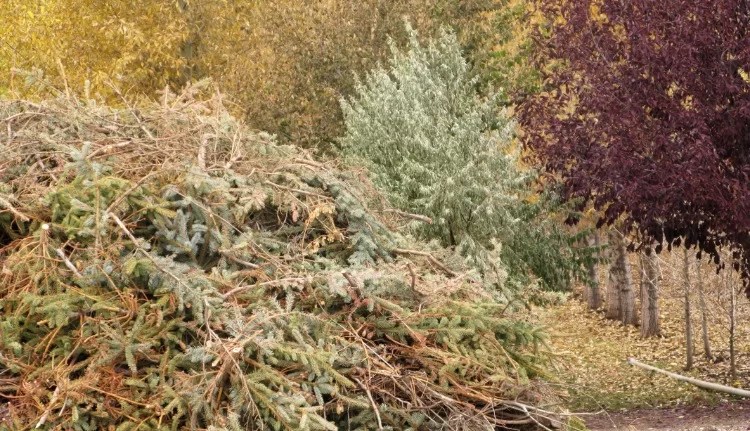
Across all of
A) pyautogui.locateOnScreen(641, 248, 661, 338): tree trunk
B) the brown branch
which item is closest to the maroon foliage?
the brown branch

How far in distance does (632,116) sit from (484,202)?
7.42 ft

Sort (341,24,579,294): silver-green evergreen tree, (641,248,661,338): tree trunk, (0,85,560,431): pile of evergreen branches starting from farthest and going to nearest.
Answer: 1. (641,248,661,338): tree trunk
2. (341,24,579,294): silver-green evergreen tree
3. (0,85,560,431): pile of evergreen branches

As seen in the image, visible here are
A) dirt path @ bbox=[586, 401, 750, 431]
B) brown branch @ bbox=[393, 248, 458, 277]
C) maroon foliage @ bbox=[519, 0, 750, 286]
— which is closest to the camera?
brown branch @ bbox=[393, 248, 458, 277]

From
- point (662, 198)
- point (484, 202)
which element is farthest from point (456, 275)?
point (484, 202)

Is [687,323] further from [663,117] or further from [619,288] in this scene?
[663,117]

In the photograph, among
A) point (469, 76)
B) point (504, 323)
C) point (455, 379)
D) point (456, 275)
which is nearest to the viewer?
point (455, 379)

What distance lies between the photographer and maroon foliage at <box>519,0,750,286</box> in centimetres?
1223

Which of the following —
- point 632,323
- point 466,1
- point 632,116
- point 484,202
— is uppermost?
point 466,1

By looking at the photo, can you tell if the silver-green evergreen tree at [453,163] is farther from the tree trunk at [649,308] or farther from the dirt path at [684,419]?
the tree trunk at [649,308]

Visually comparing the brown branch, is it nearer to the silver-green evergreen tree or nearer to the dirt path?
the dirt path

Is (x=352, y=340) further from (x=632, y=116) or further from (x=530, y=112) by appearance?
(x=530, y=112)

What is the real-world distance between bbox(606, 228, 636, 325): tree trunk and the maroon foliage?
7.97 meters

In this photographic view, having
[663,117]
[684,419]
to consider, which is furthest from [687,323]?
[663,117]

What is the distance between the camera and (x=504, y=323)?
196 inches
